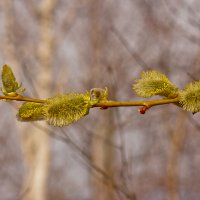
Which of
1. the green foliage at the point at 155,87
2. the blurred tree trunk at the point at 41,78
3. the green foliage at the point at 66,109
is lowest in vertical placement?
the green foliage at the point at 66,109

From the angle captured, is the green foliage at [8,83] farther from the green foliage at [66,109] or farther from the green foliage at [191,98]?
the green foliage at [191,98]

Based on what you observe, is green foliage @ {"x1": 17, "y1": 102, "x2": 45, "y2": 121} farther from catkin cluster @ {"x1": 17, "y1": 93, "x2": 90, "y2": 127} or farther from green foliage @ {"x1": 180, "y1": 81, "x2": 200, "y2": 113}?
green foliage @ {"x1": 180, "y1": 81, "x2": 200, "y2": 113}

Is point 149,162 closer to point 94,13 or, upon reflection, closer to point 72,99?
Answer: point 94,13

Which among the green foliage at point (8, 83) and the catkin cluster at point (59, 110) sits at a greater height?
the green foliage at point (8, 83)

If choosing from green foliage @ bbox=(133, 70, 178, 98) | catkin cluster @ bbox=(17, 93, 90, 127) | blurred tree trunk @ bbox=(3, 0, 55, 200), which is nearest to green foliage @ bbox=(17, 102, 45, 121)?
catkin cluster @ bbox=(17, 93, 90, 127)

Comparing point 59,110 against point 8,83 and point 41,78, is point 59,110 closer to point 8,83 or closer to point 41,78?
point 8,83

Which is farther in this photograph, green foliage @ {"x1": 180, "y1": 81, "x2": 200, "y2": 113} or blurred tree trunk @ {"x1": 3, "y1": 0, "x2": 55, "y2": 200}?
blurred tree trunk @ {"x1": 3, "y1": 0, "x2": 55, "y2": 200}

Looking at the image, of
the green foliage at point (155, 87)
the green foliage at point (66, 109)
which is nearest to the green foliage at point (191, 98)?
the green foliage at point (155, 87)
